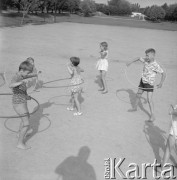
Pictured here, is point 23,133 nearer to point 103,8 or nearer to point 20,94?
point 20,94

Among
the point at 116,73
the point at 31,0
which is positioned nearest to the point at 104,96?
the point at 116,73

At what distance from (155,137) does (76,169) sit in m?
2.27

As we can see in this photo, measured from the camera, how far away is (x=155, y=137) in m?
5.99

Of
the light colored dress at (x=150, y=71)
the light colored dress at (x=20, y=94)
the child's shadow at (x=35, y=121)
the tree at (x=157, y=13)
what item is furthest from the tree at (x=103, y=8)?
the light colored dress at (x=20, y=94)

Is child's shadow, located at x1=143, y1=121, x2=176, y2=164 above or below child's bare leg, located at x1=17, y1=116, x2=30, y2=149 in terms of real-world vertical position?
below

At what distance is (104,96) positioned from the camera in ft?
27.9

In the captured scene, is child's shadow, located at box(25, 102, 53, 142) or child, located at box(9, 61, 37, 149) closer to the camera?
child, located at box(9, 61, 37, 149)

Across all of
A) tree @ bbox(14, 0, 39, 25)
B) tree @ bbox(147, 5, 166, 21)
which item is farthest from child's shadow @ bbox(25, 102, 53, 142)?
tree @ bbox(147, 5, 166, 21)

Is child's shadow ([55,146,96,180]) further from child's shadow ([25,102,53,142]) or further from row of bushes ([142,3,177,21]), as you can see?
row of bushes ([142,3,177,21])

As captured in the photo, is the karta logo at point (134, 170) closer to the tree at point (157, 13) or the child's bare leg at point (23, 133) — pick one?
the child's bare leg at point (23, 133)

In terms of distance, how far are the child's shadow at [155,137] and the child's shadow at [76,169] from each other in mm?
1418

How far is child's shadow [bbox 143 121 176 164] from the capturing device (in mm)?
5384

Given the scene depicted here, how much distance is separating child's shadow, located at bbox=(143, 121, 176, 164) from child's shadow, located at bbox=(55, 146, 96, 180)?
1.42 meters

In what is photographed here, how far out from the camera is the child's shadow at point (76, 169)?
4.38 meters
